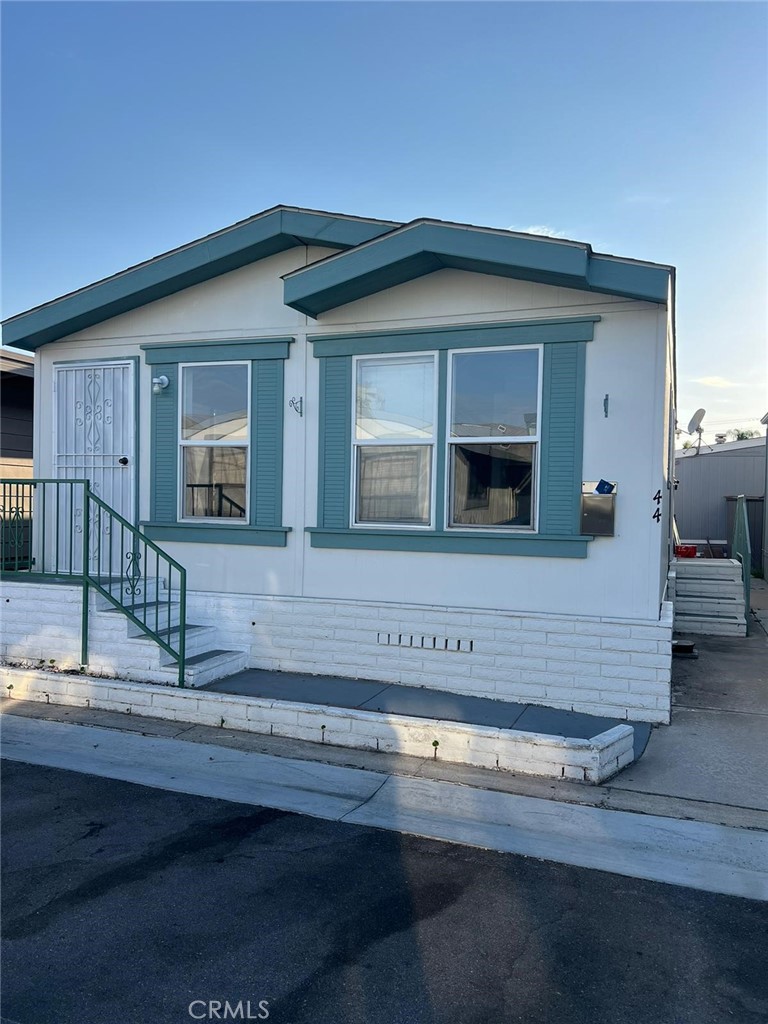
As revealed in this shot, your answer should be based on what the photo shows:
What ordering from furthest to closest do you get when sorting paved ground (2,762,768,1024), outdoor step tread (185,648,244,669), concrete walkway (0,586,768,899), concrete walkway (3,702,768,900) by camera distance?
outdoor step tread (185,648,244,669), concrete walkway (0,586,768,899), concrete walkway (3,702,768,900), paved ground (2,762,768,1024)

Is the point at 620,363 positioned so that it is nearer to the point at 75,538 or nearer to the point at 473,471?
the point at 473,471

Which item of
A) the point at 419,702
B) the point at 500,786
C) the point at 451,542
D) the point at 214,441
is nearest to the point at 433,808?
the point at 500,786

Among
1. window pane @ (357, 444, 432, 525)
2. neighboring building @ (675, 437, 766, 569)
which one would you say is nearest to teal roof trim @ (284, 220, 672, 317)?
window pane @ (357, 444, 432, 525)

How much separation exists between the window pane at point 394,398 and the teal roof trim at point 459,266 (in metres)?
0.70

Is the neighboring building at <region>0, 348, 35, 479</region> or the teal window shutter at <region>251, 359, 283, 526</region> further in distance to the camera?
the neighboring building at <region>0, 348, 35, 479</region>

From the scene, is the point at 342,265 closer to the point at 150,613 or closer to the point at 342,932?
the point at 150,613

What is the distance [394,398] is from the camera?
720 cm

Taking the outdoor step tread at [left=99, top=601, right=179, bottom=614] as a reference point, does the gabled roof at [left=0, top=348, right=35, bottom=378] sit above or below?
above

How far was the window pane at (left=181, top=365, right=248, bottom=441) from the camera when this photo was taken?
7773 millimetres

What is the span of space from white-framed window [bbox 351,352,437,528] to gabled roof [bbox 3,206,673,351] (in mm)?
759

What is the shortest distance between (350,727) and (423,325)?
11.6ft

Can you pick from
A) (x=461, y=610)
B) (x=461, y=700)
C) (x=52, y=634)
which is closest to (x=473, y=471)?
(x=461, y=610)

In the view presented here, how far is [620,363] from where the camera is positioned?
6.35 metres

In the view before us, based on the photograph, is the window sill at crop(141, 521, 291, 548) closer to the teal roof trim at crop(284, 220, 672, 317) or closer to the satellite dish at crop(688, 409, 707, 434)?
the teal roof trim at crop(284, 220, 672, 317)
